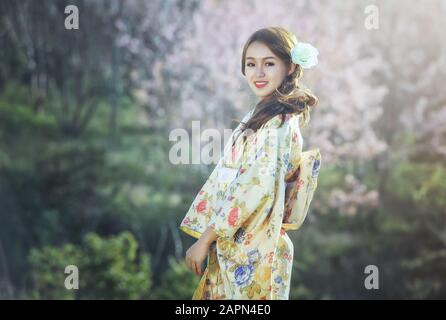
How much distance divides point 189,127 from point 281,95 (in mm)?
2316

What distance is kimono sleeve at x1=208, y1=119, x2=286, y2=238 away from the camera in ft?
6.52

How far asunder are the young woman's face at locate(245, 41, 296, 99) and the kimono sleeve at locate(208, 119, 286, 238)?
158mm

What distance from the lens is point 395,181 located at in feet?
14.5

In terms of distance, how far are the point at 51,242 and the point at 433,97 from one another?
8.26 feet

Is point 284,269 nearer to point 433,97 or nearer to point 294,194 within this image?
point 294,194

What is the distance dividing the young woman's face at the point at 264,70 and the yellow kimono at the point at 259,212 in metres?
0.12

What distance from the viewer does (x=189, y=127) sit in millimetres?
4391

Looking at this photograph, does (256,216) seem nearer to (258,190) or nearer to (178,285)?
(258,190)

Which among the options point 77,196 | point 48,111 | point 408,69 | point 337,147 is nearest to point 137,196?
point 77,196

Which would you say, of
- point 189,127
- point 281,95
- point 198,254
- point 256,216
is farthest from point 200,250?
point 189,127

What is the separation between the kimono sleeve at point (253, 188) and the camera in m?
1.99

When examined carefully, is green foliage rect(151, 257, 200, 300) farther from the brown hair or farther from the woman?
the brown hair

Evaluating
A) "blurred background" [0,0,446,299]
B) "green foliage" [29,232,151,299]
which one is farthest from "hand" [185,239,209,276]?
"blurred background" [0,0,446,299]
